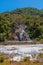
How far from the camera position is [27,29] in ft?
149

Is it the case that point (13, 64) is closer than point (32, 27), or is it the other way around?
point (13, 64)

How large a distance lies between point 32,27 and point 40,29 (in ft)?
11.8

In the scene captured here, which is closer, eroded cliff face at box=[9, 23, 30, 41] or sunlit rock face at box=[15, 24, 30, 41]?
eroded cliff face at box=[9, 23, 30, 41]

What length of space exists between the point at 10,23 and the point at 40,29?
7.18m

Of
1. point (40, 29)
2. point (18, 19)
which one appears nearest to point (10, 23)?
point (18, 19)

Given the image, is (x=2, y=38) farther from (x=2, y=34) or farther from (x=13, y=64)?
(x=13, y=64)

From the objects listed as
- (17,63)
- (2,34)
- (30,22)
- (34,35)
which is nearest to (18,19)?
(30,22)

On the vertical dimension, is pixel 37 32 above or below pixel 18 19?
below

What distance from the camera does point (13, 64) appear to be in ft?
40.1

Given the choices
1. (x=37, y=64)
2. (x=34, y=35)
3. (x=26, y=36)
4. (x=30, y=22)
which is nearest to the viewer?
(x=37, y=64)

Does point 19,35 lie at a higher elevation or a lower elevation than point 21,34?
lower

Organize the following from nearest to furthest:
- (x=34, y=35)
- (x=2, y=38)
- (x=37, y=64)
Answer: (x=37, y=64)
(x=2, y=38)
(x=34, y=35)

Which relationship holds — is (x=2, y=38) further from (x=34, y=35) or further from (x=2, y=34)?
A: (x=34, y=35)

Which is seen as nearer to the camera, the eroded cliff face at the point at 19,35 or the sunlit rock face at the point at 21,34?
the eroded cliff face at the point at 19,35
